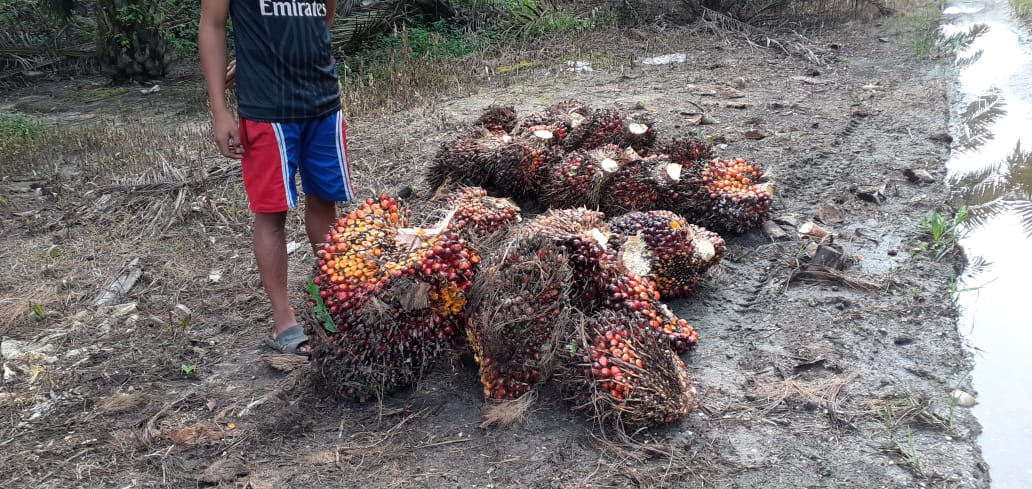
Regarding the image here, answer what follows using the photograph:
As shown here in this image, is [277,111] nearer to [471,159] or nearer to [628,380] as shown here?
[471,159]

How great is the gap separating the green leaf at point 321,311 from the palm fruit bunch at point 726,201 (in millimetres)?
1935

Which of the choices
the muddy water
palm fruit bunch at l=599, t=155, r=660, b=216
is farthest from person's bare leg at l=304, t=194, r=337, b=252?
the muddy water

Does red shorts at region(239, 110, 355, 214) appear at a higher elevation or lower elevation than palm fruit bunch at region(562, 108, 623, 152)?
higher

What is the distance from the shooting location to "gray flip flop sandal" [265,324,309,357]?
2760 millimetres

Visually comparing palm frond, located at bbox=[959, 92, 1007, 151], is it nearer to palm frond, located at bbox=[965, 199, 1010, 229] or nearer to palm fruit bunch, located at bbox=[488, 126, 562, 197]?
palm frond, located at bbox=[965, 199, 1010, 229]

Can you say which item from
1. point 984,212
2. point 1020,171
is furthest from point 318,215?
point 1020,171

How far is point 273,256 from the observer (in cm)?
272

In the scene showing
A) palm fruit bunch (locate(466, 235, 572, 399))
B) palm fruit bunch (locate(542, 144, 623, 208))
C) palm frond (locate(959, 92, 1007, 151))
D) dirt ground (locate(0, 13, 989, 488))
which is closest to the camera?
dirt ground (locate(0, 13, 989, 488))

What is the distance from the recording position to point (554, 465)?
2098 millimetres

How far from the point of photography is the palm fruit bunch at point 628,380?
215 centimetres

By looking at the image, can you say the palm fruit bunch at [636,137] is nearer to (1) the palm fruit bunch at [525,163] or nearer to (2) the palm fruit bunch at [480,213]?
(1) the palm fruit bunch at [525,163]

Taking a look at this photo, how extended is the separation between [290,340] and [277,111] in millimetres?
898

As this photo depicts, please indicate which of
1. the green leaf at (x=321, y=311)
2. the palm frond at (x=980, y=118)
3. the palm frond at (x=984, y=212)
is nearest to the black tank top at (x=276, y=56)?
the green leaf at (x=321, y=311)

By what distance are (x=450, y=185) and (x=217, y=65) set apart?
145 centimetres
